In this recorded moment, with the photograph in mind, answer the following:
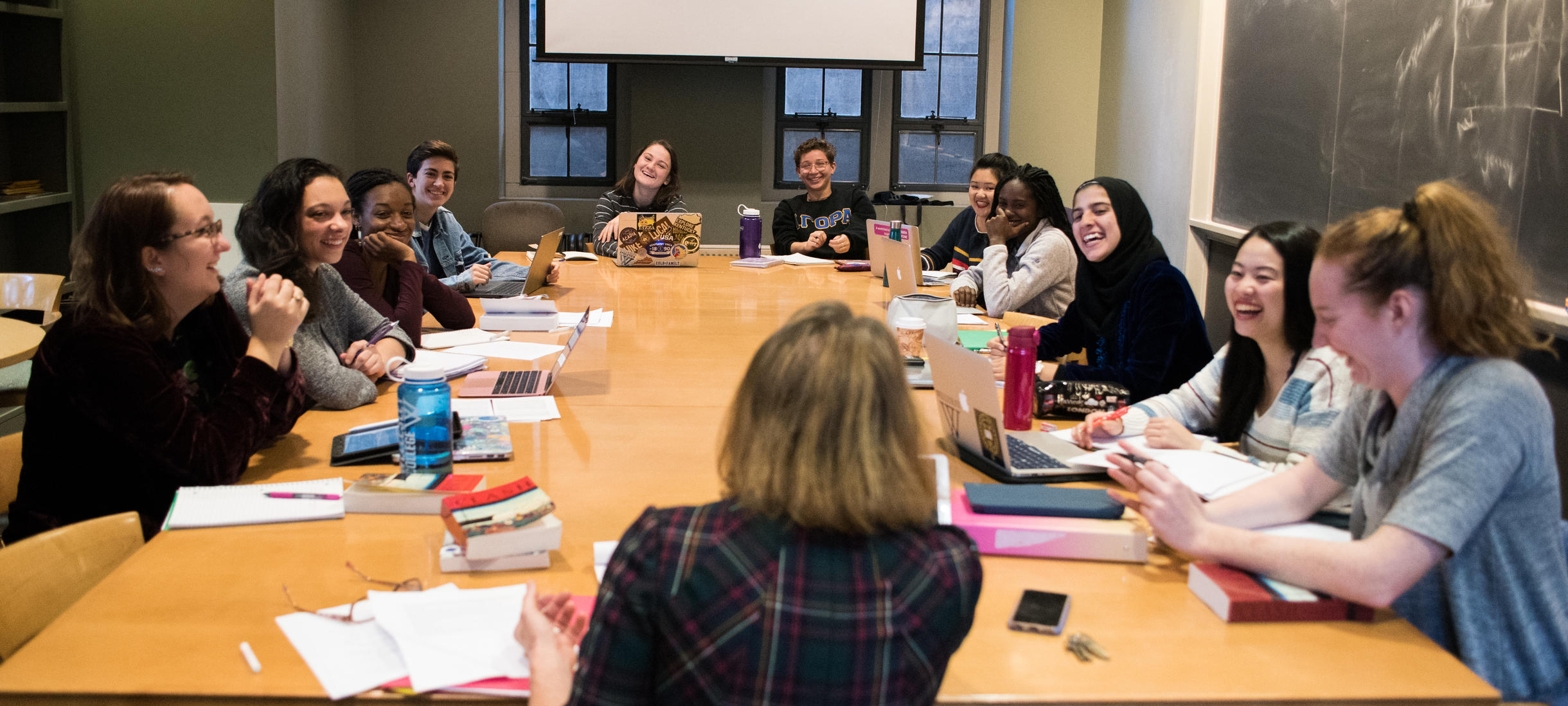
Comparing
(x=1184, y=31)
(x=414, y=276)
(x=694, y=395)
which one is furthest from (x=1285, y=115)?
(x=414, y=276)

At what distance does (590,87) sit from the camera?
6.68 meters

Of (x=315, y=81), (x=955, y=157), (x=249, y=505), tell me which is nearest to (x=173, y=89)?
(x=315, y=81)

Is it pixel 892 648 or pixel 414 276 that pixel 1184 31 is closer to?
pixel 414 276

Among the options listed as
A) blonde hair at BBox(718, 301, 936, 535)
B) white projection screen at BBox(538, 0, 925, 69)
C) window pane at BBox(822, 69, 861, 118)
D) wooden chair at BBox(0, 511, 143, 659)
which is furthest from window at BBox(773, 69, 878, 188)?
blonde hair at BBox(718, 301, 936, 535)

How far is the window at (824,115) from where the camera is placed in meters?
6.69

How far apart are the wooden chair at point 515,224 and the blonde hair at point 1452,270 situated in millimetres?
4714

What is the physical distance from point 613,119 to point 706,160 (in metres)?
0.63

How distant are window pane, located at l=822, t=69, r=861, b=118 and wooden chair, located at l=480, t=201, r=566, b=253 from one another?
6.49ft

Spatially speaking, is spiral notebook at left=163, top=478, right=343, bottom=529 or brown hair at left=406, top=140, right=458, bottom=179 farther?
brown hair at left=406, top=140, right=458, bottom=179

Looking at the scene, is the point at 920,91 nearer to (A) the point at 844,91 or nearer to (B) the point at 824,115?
(A) the point at 844,91

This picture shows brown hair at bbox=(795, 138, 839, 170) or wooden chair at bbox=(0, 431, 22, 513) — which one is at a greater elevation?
brown hair at bbox=(795, 138, 839, 170)

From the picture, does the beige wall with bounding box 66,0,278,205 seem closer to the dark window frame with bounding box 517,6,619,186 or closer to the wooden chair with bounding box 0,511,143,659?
the dark window frame with bounding box 517,6,619,186

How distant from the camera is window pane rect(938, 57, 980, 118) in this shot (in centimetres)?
678

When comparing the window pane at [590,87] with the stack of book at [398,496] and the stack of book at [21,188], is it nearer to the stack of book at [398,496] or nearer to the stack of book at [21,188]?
the stack of book at [21,188]
